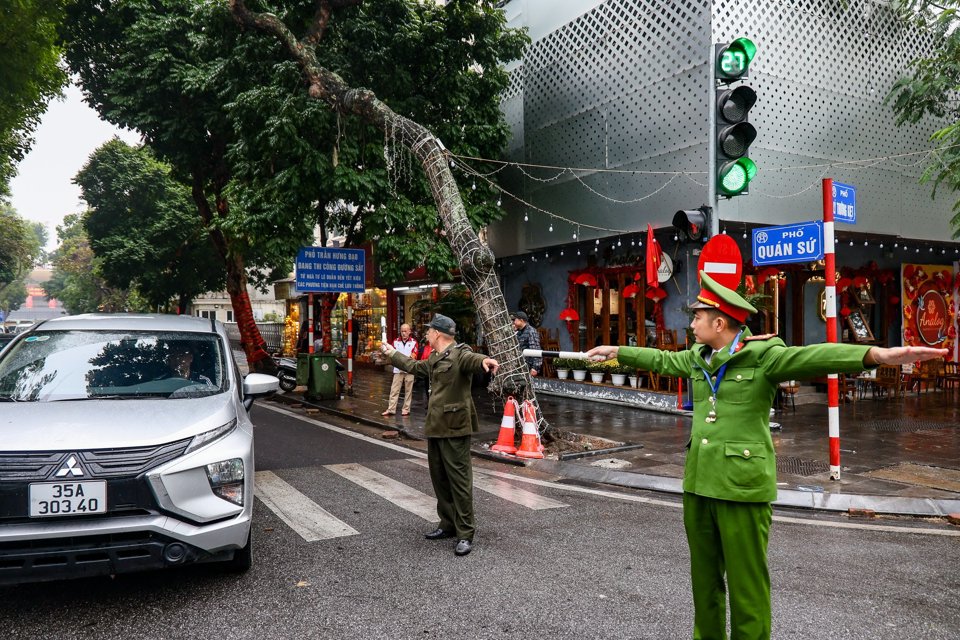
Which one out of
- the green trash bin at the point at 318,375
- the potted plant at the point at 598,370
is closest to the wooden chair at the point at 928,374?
the potted plant at the point at 598,370

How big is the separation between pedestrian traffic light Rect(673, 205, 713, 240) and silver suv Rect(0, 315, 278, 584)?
6608mm

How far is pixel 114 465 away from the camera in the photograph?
3725 millimetres

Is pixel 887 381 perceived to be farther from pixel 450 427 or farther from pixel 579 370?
pixel 450 427

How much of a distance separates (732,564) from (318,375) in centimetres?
1297

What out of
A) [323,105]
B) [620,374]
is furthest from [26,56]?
[620,374]

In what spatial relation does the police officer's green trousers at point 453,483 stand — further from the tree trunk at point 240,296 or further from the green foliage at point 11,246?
the green foliage at point 11,246

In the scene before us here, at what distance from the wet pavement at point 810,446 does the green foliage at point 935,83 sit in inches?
149

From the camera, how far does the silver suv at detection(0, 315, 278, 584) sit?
358cm

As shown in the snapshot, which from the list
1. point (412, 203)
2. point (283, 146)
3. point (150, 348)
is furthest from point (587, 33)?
point (150, 348)

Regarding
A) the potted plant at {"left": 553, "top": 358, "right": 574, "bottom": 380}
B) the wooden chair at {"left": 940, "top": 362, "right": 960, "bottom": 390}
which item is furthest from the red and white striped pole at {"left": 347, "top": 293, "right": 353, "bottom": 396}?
the wooden chair at {"left": 940, "top": 362, "right": 960, "bottom": 390}

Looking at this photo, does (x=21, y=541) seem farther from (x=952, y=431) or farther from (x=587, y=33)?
(x=587, y=33)

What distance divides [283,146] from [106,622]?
1089 cm

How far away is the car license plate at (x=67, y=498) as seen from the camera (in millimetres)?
3576

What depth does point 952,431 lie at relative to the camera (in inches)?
414
